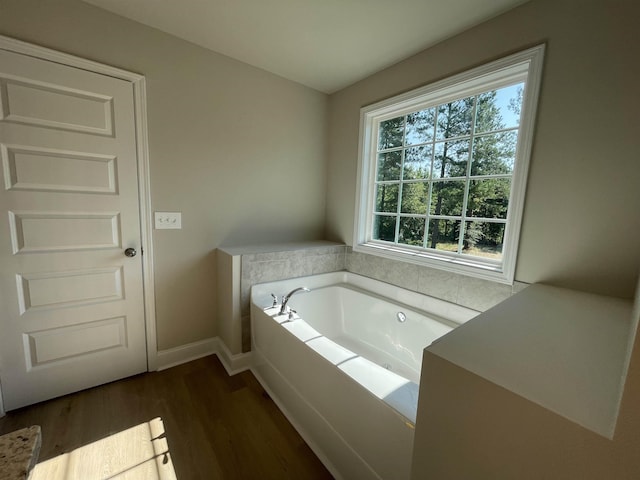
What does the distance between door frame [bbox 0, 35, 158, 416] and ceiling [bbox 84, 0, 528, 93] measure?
36cm

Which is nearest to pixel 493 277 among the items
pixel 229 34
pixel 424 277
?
pixel 424 277

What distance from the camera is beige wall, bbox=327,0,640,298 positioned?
3.82 feet

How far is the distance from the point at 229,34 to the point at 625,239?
251cm

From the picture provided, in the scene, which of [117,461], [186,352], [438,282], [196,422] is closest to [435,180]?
[438,282]

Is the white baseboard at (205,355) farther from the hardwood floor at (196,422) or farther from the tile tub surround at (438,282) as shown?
the tile tub surround at (438,282)

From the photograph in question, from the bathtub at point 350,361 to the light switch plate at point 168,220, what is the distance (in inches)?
29.4

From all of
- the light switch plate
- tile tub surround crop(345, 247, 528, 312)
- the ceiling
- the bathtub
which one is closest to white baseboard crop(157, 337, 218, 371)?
the bathtub

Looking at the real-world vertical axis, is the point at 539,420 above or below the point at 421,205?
below

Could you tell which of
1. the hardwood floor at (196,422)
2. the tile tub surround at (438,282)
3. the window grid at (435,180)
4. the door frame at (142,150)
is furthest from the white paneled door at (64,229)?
the window grid at (435,180)

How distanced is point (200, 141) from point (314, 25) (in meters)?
1.10

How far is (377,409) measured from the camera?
996 millimetres

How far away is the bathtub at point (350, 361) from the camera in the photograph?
1.00m

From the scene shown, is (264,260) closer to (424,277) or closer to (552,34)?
(424,277)

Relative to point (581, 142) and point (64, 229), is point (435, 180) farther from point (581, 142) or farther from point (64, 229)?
point (64, 229)
